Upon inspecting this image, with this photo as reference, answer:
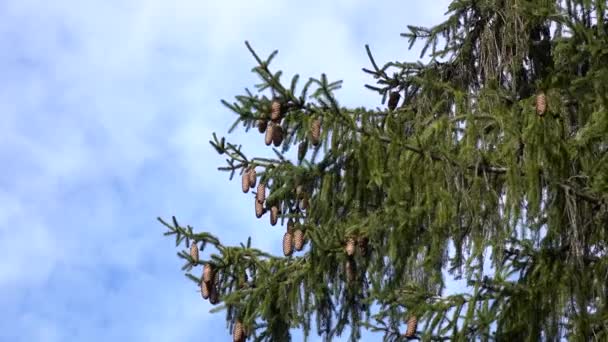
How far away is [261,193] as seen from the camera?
9422 millimetres

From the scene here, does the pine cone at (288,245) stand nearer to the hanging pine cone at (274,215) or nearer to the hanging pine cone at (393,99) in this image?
the hanging pine cone at (274,215)

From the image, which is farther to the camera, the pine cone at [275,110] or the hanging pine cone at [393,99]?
the hanging pine cone at [393,99]

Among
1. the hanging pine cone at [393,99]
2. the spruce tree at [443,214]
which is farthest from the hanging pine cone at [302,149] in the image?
the hanging pine cone at [393,99]

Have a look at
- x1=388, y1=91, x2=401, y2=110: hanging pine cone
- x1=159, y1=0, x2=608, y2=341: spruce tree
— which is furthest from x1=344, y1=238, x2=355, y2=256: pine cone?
x1=388, y1=91, x2=401, y2=110: hanging pine cone

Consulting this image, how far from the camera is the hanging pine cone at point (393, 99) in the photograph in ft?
34.9

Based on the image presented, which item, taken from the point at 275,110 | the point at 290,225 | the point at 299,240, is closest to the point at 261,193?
the point at 290,225

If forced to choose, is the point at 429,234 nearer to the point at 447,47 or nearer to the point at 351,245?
the point at 351,245

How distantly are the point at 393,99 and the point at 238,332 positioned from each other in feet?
9.19

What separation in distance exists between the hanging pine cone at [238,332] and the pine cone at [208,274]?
394 mm

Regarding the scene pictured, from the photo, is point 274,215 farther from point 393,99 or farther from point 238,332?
point 393,99

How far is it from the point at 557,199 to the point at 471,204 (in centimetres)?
57

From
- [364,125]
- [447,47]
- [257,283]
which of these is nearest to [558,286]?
[364,125]

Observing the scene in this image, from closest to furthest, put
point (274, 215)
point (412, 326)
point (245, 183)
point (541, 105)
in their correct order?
point (541, 105) < point (412, 326) < point (245, 183) < point (274, 215)

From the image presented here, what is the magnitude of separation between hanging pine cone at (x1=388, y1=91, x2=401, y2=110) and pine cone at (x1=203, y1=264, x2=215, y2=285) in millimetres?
2363
